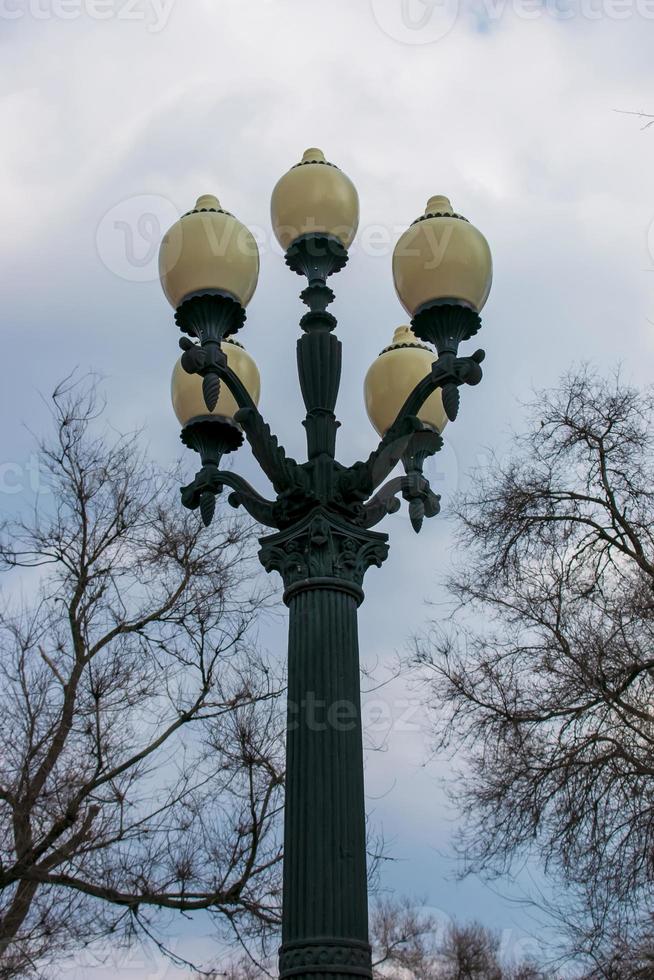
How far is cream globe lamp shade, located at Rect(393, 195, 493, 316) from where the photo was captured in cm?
482

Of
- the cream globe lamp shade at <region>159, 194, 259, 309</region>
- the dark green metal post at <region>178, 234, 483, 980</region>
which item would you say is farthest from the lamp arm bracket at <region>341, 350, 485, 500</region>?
the cream globe lamp shade at <region>159, 194, 259, 309</region>

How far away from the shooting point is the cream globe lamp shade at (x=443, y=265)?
482cm

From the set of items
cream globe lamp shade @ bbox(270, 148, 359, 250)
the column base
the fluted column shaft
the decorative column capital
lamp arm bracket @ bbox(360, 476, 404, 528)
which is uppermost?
cream globe lamp shade @ bbox(270, 148, 359, 250)

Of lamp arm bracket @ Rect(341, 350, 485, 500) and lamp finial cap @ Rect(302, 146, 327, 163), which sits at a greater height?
lamp finial cap @ Rect(302, 146, 327, 163)

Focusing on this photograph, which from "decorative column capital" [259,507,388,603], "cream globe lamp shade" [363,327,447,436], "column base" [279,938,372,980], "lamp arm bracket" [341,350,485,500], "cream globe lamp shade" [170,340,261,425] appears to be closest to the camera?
"column base" [279,938,372,980]

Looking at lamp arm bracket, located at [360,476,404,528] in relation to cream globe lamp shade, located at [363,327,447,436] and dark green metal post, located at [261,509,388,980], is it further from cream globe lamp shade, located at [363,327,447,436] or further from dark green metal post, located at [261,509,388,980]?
cream globe lamp shade, located at [363,327,447,436]

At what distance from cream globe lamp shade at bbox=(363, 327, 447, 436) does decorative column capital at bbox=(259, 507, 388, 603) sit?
1238 millimetres

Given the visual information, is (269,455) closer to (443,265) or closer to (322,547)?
(322,547)

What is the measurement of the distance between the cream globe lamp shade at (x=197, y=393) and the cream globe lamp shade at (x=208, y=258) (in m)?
0.45

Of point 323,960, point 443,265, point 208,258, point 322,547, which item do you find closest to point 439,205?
point 443,265

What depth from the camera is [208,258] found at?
4.82 metres

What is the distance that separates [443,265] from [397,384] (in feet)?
2.65

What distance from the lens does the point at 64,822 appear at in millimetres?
9578

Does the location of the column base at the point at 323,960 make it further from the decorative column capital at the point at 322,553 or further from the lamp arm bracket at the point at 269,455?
the lamp arm bracket at the point at 269,455
